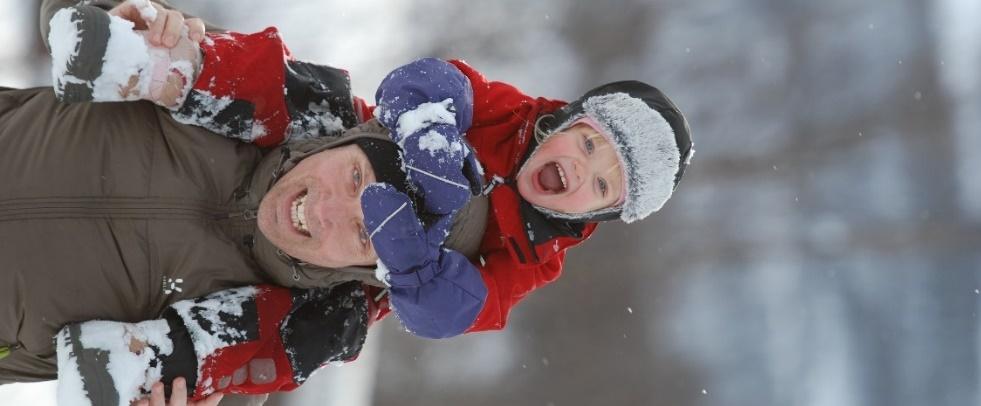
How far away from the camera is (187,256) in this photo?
4.50 ft

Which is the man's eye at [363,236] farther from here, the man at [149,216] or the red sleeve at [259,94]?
the red sleeve at [259,94]

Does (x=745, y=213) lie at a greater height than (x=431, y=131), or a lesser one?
lesser

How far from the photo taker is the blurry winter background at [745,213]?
3.15 meters

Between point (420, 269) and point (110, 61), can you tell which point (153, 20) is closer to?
point (110, 61)

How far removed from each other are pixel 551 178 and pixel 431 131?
1.10 ft

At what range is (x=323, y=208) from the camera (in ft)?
4.46

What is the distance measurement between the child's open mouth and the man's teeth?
17.6 inches

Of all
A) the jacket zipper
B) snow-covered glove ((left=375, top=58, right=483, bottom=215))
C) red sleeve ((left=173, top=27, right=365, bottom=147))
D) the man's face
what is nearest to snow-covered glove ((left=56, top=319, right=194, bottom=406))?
the jacket zipper

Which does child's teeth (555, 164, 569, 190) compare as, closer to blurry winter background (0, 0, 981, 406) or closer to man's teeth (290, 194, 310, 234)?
man's teeth (290, 194, 310, 234)

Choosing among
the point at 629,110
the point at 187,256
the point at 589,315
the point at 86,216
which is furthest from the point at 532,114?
the point at 589,315

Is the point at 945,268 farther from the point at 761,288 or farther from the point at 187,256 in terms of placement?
the point at 187,256

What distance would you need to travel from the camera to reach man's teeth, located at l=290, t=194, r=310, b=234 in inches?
54.4

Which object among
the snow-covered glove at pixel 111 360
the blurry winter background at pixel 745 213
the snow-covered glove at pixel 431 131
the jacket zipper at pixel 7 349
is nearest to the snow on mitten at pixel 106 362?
the snow-covered glove at pixel 111 360

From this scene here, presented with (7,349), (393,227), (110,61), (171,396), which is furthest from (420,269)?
(7,349)
